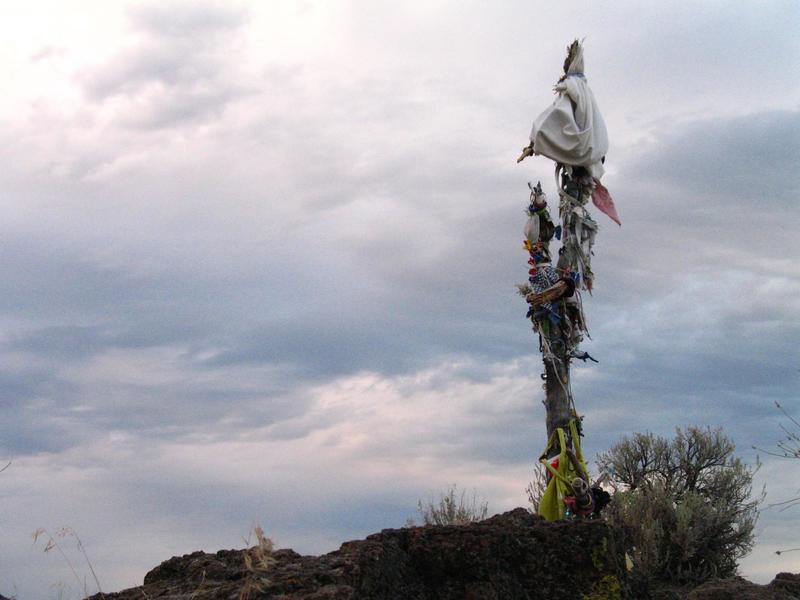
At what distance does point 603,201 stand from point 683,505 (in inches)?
169

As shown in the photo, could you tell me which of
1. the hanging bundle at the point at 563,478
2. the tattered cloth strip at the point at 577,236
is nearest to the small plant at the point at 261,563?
the hanging bundle at the point at 563,478

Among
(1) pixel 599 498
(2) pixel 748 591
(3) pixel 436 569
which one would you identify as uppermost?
(1) pixel 599 498

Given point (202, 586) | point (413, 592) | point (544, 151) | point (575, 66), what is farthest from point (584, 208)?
point (202, 586)

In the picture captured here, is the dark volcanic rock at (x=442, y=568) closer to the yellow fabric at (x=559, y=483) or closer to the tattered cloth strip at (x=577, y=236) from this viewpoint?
the yellow fabric at (x=559, y=483)

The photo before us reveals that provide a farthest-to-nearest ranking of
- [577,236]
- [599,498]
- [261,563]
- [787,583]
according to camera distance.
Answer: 1. [577,236]
2. [599,498]
3. [787,583]
4. [261,563]

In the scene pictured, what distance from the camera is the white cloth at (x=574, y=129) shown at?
975 centimetres

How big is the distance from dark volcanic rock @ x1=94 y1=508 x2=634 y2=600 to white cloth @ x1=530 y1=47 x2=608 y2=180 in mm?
5551

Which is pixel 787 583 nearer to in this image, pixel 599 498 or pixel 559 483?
pixel 599 498

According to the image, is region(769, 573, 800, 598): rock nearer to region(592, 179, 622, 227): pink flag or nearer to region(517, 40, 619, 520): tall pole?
region(517, 40, 619, 520): tall pole

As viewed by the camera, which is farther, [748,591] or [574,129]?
[574,129]

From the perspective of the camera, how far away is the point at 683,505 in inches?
453

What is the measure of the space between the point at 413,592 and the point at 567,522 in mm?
1116

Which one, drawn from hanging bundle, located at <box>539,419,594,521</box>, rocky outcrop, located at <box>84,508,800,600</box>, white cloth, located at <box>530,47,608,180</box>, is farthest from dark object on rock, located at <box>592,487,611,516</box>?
white cloth, located at <box>530,47,608,180</box>

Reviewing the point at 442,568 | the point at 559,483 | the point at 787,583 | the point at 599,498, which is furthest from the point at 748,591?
the point at 559,483
